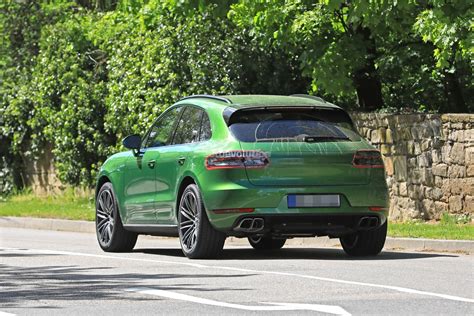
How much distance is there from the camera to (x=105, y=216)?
16.9m

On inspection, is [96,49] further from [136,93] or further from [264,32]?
[264,32]

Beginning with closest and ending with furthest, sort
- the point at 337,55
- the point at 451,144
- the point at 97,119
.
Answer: the point at 451,144
the point at 337,55
the point at 97,119

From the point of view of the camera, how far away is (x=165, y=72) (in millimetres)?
25266

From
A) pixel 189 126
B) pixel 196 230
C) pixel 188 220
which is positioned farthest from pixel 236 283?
pixel 189 126

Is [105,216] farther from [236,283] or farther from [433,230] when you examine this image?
[236,283]

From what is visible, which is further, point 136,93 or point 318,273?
point 136,93

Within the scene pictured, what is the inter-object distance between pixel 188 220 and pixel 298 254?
1.66 meters

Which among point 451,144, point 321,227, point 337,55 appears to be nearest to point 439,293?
point 321,227

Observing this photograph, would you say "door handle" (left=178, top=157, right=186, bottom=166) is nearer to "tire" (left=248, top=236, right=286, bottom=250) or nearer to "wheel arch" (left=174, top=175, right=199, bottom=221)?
"wheel arch" (left=174, top=175, right=199, bottom=221)

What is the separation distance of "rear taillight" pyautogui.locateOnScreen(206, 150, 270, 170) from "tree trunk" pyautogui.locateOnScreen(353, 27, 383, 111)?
31.3ft

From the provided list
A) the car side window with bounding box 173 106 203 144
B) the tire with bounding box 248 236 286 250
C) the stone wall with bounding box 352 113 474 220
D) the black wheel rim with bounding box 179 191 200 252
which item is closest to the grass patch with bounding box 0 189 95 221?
the stone wall with bounding box 352 113 474 220

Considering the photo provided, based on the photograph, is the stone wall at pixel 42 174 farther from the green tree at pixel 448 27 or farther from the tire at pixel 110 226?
the tire at pixel 110 226

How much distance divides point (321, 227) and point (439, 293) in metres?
3.75

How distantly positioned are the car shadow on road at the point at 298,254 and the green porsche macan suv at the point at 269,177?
289 mm
